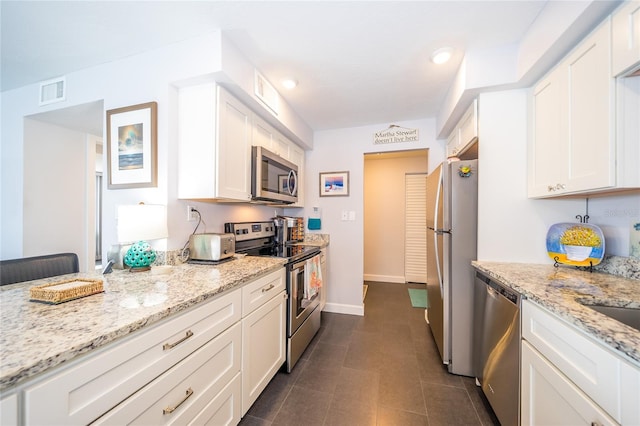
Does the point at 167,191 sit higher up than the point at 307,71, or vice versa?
the point at 307,71

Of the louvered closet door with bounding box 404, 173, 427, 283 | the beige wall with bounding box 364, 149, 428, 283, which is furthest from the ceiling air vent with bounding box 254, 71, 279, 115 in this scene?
the louvered closet door with bounding box 404, 173, 427, 283

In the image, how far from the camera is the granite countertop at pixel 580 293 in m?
0.71

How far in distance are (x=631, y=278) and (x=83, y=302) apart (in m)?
2.72

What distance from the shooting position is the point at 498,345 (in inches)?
54.1

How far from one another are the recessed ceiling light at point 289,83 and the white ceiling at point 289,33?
0.18 ft

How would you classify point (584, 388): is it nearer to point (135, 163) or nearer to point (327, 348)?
point (327, 348)

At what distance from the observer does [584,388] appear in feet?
2.61

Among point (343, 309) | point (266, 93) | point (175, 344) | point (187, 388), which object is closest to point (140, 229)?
point (175, 344)

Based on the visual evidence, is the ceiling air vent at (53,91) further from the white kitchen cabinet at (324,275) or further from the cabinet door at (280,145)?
the white kitchen cabinet at (324,275)

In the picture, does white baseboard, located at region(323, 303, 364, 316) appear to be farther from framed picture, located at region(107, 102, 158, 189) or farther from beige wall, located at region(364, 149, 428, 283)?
framed picture, located at region(107, 102, 158, 189)

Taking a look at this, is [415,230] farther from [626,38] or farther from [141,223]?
[141,223]

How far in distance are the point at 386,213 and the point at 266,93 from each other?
319cm

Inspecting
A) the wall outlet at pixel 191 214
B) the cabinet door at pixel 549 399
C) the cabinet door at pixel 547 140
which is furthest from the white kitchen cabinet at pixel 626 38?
the wall outlet at pixel 191 214

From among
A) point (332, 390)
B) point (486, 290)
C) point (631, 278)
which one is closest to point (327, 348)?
point (332, 390)
